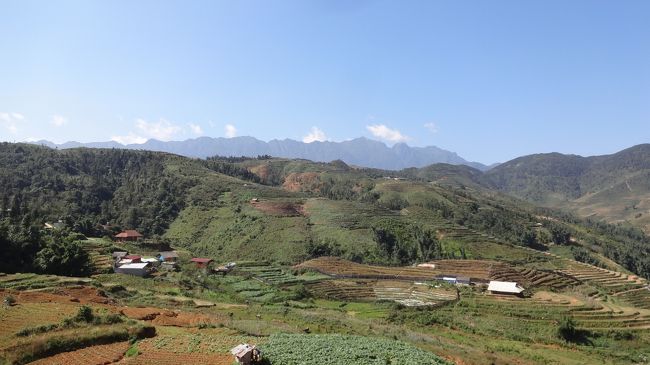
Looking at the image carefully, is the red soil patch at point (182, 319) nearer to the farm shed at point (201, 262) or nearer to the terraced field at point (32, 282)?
the terraced field at point (32, 282)

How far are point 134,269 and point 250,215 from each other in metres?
41.7

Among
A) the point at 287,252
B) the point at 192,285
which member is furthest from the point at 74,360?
the point at 287,252

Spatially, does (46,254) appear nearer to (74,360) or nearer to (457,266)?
(74,360)

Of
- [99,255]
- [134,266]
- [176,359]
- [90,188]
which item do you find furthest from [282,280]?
[90,188]

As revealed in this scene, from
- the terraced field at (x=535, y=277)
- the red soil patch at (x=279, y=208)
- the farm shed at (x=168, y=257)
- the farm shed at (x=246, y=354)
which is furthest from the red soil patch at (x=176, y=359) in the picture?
the red soil patch at (x=279, y=208)

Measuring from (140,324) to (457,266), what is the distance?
57.3 m

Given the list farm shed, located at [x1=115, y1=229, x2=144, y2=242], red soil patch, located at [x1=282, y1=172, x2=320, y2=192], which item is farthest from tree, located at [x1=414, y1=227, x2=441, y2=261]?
red soil patch, located at [x1=282, y1=172, x2=320, y2=192]

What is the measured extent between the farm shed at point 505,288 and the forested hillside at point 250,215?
2390 cm

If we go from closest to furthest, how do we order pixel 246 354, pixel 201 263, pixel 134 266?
pixel 246 354, pixel 134 266, pixel 201 263

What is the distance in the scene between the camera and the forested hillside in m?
87.3

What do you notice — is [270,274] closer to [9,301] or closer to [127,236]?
[127,236]

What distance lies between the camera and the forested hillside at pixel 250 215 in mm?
87312

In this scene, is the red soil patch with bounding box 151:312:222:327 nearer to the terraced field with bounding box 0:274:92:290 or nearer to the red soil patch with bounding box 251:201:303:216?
the terraced field with bounding box 0:274:92:290

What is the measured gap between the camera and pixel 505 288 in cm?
6056
